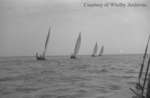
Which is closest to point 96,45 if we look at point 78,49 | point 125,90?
point 78,49

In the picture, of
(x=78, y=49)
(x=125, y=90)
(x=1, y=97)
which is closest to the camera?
(x=1, y=97)

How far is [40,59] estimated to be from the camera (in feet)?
339

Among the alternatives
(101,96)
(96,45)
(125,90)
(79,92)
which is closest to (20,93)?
(79,92)

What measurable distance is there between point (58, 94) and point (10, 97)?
4.50m

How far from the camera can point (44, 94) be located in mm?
21984

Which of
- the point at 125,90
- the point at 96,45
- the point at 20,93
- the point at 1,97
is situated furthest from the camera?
the point at 96,45

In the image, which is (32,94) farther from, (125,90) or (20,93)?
(125,90)

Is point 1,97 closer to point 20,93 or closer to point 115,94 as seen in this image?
point 20,93

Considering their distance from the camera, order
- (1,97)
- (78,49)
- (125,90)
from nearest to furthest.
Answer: (1,97)
(125,90)
(78,49)

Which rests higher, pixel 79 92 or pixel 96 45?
pixel 79 92

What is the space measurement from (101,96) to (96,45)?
11127 centimetres

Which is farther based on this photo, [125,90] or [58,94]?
[125,90]

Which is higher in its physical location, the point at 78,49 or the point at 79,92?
the point at 79,92

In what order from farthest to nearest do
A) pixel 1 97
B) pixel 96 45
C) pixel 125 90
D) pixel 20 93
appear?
pixel 96 45 < pixel 125 90 < pixel 20 93 < pixel 1 97
